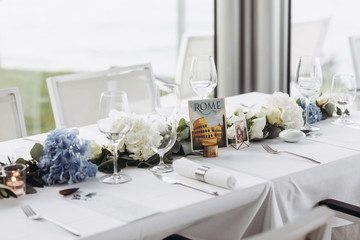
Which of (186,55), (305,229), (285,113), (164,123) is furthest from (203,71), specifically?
(186,55)

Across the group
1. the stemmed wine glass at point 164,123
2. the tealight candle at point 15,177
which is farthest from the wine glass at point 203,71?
the tealight candle at point 15,177

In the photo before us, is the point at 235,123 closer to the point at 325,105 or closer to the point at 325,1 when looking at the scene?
the point at 325,105

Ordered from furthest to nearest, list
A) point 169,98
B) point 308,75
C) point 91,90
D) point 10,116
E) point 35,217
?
point 91,90 < point 10,116 < point 308,75 < point 169,98 < point 35,217

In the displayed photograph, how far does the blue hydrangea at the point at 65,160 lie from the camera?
1528 mm

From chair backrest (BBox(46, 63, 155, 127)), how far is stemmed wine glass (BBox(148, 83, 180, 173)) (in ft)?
2.98

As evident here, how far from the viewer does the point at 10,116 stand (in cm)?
230

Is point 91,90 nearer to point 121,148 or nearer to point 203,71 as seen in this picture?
point 203,71

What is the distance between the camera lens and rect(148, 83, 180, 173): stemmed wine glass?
5.24 ft

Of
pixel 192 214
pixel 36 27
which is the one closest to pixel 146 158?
pixel 192 214

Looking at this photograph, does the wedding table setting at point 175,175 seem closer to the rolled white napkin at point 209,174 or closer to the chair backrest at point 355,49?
the rolled white napkin at point 209,174

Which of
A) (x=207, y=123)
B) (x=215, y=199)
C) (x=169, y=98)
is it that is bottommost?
(x=215, y=199)

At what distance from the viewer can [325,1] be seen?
379 cm

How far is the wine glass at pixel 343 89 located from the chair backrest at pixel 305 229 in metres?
1.17

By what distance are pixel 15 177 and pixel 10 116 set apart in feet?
3.05
